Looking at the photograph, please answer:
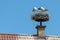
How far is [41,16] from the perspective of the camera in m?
71.2

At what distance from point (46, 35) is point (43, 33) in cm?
45

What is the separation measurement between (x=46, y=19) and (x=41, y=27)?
1129mm

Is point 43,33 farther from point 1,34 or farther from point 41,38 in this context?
point 1,34

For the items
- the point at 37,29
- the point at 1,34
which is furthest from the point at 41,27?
the point at 1,34

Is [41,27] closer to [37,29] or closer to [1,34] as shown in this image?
[37,29]

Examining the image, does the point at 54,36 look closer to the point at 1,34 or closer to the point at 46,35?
the point at 46,35

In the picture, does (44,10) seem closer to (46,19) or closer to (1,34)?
(46,19)

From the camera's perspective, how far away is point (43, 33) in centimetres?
7081

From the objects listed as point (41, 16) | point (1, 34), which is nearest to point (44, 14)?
point (41, 16)

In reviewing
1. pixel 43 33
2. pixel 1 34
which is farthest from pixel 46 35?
pixel 1 34

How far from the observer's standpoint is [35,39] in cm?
7081

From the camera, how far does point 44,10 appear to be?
234ft

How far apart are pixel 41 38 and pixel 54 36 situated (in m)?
1.66

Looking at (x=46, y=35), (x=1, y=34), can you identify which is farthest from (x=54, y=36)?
(x=1, y=34)
